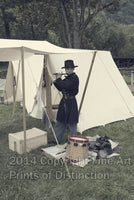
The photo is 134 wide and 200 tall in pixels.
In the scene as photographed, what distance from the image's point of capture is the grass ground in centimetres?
298

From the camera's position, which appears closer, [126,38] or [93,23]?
[93,23]

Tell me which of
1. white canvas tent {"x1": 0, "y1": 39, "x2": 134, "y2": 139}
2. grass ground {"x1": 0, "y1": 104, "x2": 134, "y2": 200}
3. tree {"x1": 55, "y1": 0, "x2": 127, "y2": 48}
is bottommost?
grass ground {"x1": 0, "y1": 104, "x2": 134, "y2": 200}

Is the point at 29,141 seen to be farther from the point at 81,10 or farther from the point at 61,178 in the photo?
the point at 81,10

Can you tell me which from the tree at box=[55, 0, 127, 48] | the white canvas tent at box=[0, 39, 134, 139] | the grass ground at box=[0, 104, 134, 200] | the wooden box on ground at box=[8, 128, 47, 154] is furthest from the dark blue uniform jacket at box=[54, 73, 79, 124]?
the tree at box=[55, 0, 127, 48]

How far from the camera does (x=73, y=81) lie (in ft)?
13.3

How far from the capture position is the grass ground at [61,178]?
2982mm

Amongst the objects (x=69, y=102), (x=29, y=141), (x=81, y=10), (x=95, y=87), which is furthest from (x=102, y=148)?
(x=81, y=10)

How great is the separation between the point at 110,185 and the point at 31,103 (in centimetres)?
436

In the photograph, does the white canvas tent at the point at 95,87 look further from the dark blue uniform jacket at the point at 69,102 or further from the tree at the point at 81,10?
the tree at the point at 81,10

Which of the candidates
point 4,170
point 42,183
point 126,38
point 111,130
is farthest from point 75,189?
point 126,38

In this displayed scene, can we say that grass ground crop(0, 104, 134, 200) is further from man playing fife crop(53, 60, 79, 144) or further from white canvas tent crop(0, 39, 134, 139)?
white canvas tent crop(0, 39, 134, 139)

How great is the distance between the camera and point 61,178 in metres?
3.38

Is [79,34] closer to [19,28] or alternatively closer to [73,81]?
[73,81]

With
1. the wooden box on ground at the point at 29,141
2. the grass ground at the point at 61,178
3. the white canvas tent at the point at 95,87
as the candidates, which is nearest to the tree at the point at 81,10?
the white canvas tent at the point at 95,87
